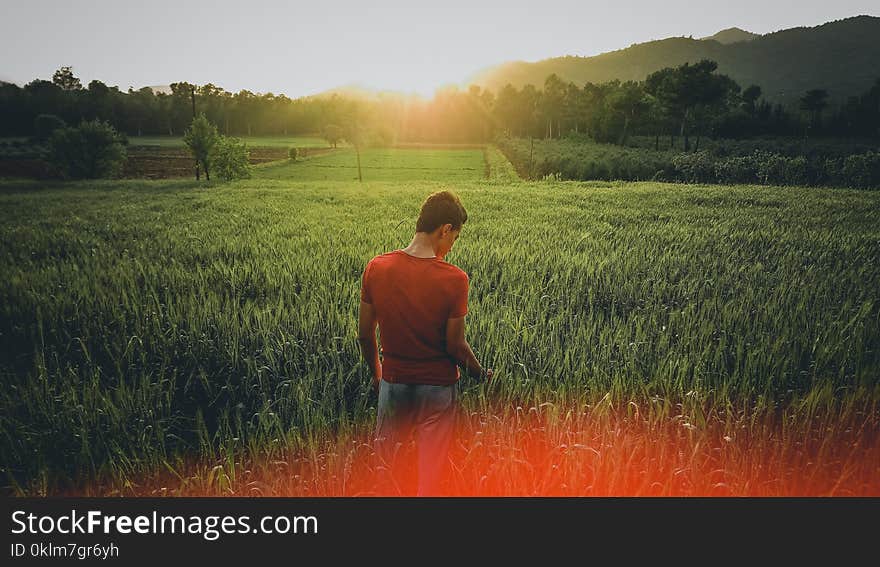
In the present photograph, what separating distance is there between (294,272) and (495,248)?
3701mm

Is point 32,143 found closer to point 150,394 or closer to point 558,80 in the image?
point 150,394

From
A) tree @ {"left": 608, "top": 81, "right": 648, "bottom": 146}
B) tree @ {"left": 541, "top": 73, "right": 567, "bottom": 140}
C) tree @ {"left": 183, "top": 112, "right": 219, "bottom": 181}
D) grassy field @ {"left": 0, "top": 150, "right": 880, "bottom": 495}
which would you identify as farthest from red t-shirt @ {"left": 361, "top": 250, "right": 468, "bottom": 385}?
tree @ {"left": 541, "top": 73, "right": 567, "bottom": 140}

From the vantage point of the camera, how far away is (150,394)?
3449 mm

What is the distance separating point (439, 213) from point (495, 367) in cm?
201

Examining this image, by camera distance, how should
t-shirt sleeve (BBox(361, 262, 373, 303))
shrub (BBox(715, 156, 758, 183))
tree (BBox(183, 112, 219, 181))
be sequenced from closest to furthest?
t-shirt sleeve (BBox(361, 262, 373, 303)), shrub (BBox(715, 156, 758, 183)), tree (BBox(183, 112, 219, 181))

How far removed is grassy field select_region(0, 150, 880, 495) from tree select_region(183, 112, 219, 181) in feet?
115

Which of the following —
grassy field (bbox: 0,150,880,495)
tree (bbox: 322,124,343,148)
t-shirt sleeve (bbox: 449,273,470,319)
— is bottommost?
grassy field (bbox: 0,150,880,495)

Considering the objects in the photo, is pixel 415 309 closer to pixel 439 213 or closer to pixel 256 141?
pixel 439 213

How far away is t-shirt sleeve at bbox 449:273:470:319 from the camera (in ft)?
7.05

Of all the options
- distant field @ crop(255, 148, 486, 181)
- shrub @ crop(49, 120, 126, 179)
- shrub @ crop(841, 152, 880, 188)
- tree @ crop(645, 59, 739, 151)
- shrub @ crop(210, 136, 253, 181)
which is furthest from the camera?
tree @ crop(645, 59, 739, 151)

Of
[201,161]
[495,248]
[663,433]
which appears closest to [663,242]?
[495,248]

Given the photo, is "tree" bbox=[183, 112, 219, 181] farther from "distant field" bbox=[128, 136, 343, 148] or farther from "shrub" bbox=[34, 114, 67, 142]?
"shrub" bbox=[34, 114, 67, 142]

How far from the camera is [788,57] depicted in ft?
471

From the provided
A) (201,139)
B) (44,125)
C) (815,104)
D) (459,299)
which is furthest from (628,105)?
(44,125)
